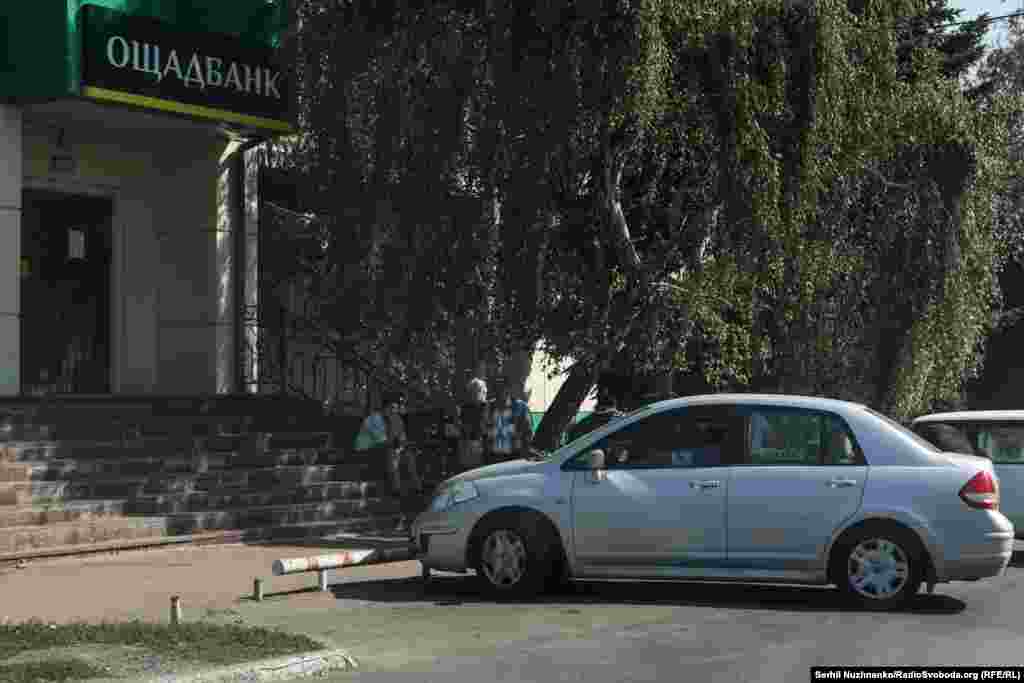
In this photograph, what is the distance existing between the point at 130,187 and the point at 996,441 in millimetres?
11370

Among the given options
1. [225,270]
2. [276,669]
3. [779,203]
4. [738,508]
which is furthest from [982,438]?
[225,270]

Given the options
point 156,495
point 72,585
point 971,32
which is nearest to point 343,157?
point 156,495

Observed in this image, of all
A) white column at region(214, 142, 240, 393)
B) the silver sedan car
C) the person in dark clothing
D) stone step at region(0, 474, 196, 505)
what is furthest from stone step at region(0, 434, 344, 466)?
the silver sedan car

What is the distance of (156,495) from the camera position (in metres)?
15.9

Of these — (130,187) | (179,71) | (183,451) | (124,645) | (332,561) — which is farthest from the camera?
(130,187)

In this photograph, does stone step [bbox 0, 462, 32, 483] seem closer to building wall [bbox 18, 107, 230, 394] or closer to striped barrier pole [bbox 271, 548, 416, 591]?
striped barrier pole [bbox 271, 548, 416, 591]

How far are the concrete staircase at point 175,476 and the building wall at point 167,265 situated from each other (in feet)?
4.25

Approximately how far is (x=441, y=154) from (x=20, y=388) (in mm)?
6195

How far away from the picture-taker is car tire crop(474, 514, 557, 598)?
1170cm

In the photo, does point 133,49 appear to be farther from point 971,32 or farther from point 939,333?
point 971,32

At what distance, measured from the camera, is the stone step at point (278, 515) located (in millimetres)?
15586

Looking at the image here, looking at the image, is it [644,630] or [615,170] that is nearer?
[644,630]

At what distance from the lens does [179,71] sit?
57.5ft

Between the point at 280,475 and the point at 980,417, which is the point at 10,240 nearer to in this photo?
the point at 280,475
